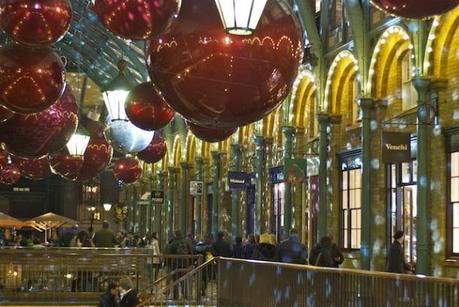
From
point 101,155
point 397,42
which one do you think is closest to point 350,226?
point 397,42

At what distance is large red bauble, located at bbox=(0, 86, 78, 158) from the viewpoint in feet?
27.6

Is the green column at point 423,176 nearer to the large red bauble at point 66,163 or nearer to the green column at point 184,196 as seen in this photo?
the large red bauble at point 66,163

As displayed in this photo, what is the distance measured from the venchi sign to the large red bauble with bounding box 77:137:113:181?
31.4 ft

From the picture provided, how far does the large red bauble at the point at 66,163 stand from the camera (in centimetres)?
1152

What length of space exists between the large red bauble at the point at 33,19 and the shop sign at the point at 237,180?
946 inches

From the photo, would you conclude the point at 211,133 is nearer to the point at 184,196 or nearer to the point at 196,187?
the point at 196,187

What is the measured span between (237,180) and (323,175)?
539 cm

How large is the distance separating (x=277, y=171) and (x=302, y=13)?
614 cm

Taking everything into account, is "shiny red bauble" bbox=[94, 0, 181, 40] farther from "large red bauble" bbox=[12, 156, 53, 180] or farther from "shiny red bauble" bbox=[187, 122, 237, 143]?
"large red bauble" bbox=[12, 156, 53, 180]

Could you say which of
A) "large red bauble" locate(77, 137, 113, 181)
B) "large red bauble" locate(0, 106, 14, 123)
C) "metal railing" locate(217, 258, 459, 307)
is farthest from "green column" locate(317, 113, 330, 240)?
"large red bauble" locate(0, 106, 14, 123)

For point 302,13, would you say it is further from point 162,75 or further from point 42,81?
point 162,75

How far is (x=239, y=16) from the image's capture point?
14.4ft

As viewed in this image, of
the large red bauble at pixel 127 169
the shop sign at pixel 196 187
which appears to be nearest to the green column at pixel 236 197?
the shop sign at pixel 196 187

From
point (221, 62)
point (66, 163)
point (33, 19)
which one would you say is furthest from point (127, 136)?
point (221, 62)
